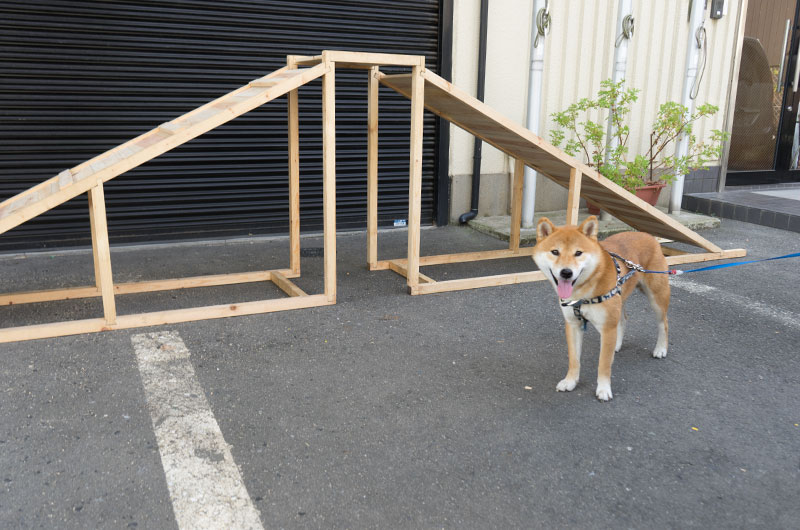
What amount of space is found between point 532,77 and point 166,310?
472 cm

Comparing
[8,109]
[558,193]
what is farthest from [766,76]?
[8,109]

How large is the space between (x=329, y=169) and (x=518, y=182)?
222cm

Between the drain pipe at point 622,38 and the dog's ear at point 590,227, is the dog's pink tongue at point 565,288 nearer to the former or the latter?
the dog's ear at point 590,227

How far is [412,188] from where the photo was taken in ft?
15.9

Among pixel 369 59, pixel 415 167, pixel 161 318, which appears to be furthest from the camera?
pixel 415 167

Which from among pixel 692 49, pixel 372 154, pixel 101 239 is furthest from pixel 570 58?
pixel 101 239

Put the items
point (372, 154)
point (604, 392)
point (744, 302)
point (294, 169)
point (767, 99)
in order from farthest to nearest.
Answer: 1. point (767, 99)
2. point (372, 154)
3. point (294, 169)
4. point (744, 302)
5. point (604, 392)

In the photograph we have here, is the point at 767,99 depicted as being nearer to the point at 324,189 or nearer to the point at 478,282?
the point at 478,282

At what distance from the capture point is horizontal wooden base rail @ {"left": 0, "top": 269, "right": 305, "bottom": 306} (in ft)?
15.3

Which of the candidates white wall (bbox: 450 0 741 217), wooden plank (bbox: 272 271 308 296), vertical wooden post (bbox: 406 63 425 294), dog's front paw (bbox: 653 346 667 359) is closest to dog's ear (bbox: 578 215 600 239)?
dog's front paw (bbox: 653 346 667 359)

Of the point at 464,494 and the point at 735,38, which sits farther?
the point at 735,38

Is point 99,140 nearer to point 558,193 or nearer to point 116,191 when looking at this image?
point 116,191

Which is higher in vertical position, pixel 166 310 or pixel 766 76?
pixel 766 76

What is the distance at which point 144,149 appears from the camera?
156 inches
